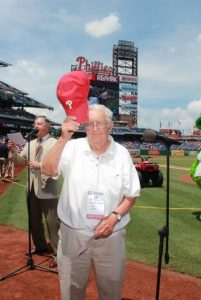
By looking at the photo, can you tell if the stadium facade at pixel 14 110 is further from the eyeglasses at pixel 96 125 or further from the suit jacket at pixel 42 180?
the eyeglasses at pixel 96 125

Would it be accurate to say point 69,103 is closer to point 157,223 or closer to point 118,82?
point 157,223

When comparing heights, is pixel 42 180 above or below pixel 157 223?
above

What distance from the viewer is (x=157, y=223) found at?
8.62 meters

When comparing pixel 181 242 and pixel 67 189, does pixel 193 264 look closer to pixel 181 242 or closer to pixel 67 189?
pixel 181 242

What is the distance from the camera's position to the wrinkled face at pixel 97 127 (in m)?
3.21

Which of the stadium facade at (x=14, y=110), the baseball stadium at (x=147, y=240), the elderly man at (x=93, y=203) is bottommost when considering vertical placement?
the baseball stadium at (x=147, y=240)

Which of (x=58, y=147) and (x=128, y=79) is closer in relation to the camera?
(x=58, y=147)

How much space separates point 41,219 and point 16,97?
202ft

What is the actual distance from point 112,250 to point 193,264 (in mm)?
3232

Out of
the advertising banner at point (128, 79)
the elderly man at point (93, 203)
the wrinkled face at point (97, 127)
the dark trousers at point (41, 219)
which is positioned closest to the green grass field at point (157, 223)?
the dark trousers at point (41, 219)

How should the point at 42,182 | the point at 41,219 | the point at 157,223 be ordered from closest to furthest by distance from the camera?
the point at 42,182 → the point at 41,219 → the point at 157,223

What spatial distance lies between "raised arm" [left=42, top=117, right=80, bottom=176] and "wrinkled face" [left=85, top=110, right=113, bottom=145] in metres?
0.17

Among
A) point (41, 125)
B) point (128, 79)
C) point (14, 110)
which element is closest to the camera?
point (41, 125)

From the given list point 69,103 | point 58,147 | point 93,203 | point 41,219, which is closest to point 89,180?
point 93,203
